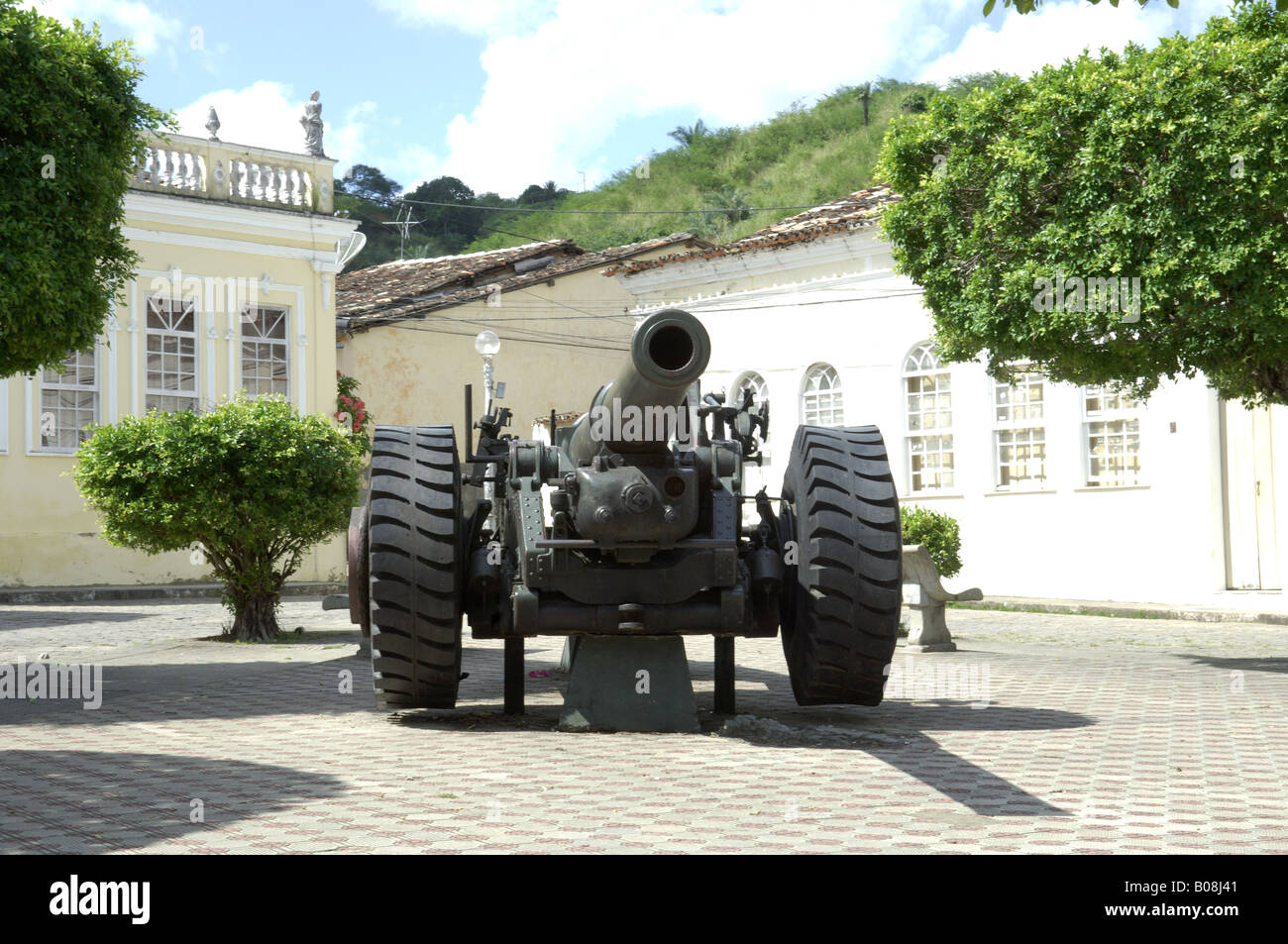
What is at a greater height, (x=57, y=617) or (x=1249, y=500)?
(x=1249, y=500)

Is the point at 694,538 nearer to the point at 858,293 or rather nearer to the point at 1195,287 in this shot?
the point at 1195,287

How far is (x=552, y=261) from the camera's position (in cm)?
3369

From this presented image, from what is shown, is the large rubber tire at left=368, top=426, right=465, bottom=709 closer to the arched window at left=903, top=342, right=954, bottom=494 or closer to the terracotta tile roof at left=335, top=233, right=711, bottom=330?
the arched window at left=903, top=342, right=954, bottom=494

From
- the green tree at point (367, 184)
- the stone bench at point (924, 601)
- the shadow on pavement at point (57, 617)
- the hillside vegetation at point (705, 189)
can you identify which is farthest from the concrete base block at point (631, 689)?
the green tree at point (367, 184)

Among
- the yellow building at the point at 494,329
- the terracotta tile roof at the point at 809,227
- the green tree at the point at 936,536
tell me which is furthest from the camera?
the yellow building at the point at 494,329

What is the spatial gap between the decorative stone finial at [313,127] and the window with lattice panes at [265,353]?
9.32 ft

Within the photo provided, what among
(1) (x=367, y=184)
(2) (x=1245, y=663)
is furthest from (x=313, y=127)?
(1) (x=367, y=184)

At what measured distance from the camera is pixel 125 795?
18.8 ft

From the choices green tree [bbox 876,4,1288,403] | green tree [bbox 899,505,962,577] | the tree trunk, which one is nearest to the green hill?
green tree [bbox 899,505,962,577]

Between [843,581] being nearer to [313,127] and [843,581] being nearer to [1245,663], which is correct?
[1245,663]

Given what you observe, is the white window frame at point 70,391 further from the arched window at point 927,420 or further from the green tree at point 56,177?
the arched window at point 927,420

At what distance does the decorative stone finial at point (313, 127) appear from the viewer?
25.0 metres

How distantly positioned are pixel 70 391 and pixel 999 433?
45.7 ft

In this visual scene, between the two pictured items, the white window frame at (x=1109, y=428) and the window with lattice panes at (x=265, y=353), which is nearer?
the white window frame at (x=1109, y=428)
